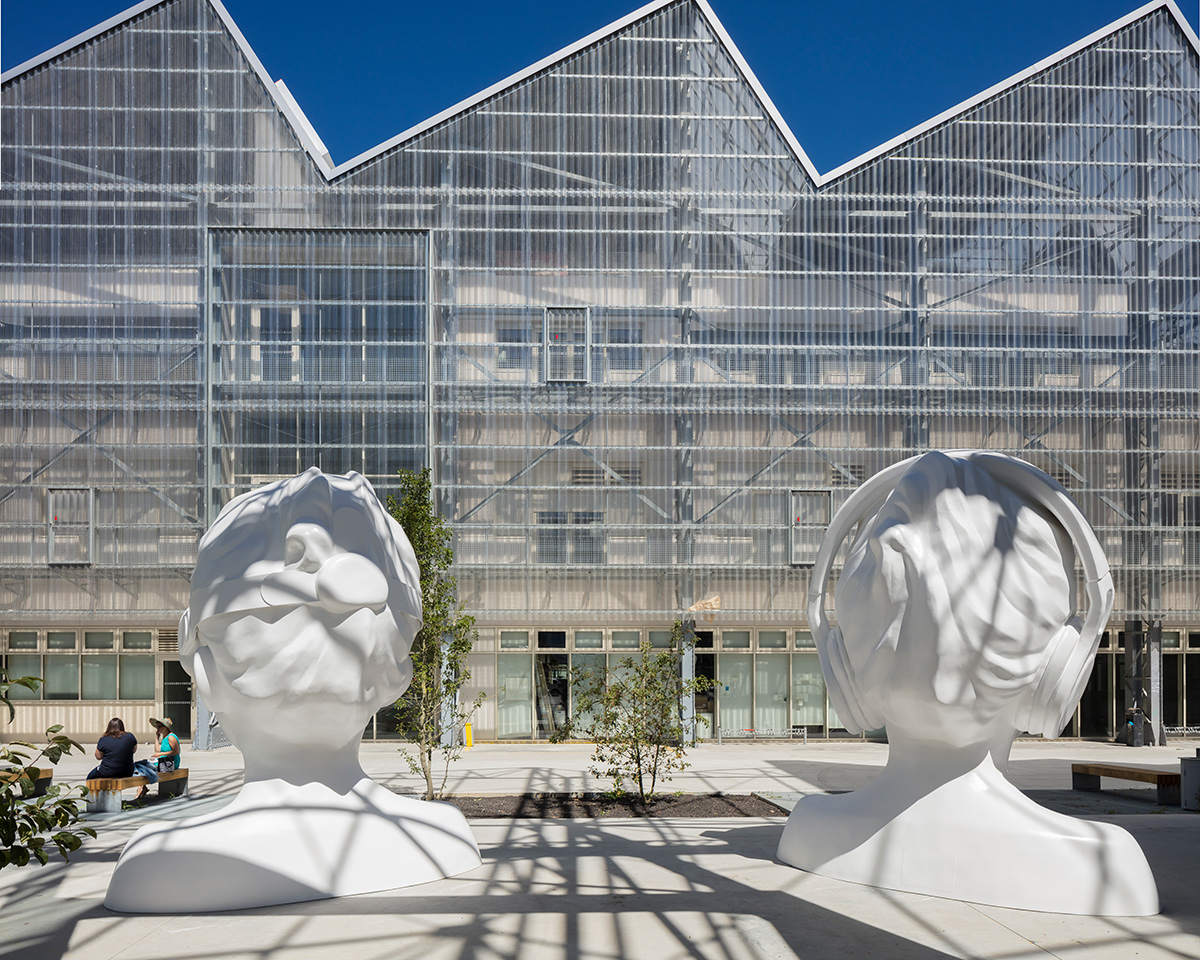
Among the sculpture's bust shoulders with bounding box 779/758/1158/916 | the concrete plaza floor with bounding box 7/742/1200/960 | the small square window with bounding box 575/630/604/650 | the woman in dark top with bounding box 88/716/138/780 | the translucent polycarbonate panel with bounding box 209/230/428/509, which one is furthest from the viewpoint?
the small square window with bounding box 575/630/604/650

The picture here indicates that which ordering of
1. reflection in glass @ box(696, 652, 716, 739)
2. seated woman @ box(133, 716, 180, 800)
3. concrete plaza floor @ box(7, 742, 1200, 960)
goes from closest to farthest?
concrete plaza floor @ box(7, 742, 1200, 960) < seated woman @ box(133, 716, 180, 800) < reflection in glass @ box(696, 652, 716, 739)

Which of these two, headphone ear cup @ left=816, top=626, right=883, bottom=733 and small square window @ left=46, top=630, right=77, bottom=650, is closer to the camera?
headphone ear cup @ left=816, top=626, right=883, bottom=733

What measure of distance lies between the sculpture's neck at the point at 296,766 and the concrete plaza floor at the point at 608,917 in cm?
99

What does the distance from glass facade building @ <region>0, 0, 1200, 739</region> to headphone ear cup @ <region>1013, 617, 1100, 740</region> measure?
587 inches

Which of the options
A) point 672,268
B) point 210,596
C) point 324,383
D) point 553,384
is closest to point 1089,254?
point 672,268

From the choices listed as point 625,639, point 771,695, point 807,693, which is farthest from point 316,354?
point 807,693

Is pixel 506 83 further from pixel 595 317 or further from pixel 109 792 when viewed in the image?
pixel 109 792

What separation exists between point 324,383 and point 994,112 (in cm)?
1669

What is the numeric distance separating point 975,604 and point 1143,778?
27.6 feet

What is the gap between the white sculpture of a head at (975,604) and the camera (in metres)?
8.22

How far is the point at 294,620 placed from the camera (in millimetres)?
8281

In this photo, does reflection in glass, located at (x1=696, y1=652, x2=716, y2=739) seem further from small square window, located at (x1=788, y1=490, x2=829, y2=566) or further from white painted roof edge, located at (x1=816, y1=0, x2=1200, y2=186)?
white painted roof edge, located at (x1=816, y1=0, x2=1200, y2=186)

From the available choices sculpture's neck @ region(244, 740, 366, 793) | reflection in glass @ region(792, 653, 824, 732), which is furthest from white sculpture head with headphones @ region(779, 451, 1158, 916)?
reflection in glass @ region(792, 653, 824, 732)

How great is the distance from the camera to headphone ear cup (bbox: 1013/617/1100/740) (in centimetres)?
823
